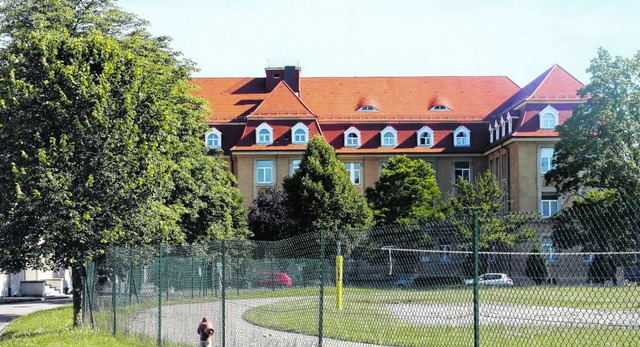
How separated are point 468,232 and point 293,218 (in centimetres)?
5414

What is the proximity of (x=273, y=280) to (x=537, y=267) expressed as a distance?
6.22 meters

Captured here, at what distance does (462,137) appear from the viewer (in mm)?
75000

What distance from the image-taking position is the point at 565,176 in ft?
163

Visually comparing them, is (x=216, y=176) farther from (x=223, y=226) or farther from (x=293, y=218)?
(x=293, y=218)

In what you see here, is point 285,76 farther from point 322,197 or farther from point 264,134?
point 322,197

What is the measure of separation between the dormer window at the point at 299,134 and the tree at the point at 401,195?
9.98 m

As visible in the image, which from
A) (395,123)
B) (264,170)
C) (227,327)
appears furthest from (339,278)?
(395,123)

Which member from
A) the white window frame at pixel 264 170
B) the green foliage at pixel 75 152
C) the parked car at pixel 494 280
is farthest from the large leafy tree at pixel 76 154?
the white window frame at pixel 264 170

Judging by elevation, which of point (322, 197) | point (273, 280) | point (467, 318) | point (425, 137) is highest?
point (425, 137)

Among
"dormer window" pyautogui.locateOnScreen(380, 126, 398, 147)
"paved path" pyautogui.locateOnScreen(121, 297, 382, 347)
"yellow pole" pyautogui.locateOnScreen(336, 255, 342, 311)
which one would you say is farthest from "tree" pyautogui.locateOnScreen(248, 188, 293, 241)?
"yellow pole" pyautogui.locateOnScreen(336, 255, 342, 311)

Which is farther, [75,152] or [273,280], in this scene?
[75,152]

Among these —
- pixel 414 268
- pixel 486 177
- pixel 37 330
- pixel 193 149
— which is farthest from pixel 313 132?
pixel 414 268

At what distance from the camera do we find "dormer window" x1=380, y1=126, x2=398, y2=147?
2945 inches

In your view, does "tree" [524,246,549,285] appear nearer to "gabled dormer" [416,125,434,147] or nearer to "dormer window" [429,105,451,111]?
"gabled dormer" [416,125,434,147]
